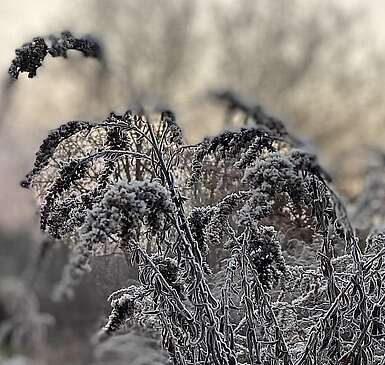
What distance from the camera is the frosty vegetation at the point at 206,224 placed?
2035mm

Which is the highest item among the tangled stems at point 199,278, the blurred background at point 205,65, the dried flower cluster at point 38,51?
the blurred background at point 205,65

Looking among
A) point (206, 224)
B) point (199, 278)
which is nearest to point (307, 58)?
point (206, 224)

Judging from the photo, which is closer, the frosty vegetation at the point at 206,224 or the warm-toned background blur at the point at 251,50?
the frosty vegetation at the point at 206,224

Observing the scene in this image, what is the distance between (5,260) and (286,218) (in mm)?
5674

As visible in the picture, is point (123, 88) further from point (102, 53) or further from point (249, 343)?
point (249, 343)

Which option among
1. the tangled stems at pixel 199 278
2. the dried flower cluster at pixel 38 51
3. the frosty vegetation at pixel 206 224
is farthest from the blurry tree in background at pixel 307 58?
the dried flower cluster at pixel 38 51

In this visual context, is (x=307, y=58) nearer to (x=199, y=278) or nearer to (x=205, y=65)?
(x=205, y=65)

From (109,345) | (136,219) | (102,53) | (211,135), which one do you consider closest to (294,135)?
(211,135)

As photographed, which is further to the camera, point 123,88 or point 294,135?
point 123,88

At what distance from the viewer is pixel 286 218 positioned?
296 cm

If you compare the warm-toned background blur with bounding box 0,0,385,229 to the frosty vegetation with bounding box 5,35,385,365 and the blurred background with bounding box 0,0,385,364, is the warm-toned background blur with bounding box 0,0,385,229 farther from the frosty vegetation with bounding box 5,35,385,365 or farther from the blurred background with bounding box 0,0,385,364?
the frosty vegetation with bounding box 5,35,385,365

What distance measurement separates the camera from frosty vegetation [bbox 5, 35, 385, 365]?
2035 mm

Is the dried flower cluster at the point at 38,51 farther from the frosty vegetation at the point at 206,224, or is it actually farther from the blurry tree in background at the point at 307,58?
the blurry tree in background at the point at 307,58

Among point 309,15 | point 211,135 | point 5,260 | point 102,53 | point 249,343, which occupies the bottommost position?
point 249,343
